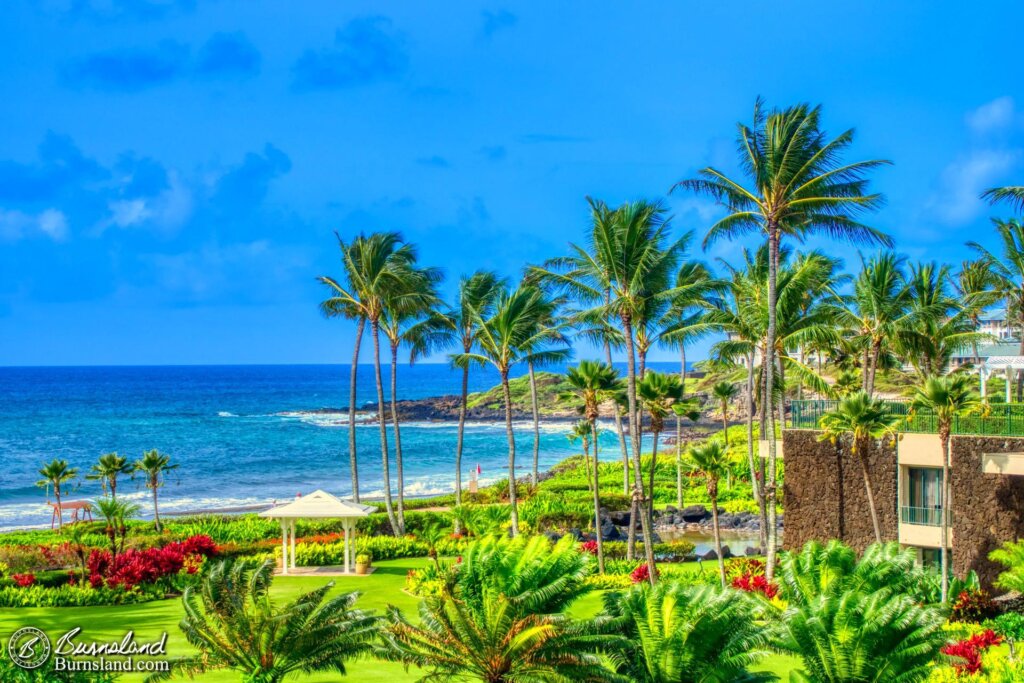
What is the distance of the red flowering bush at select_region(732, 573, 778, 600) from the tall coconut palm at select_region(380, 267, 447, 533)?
13324 mm

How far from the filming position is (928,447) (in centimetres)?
2400

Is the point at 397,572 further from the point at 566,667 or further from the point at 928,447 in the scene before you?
the point at 928,447

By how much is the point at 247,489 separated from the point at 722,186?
4406 centimetres

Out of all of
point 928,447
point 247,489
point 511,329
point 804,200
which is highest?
point 804,200

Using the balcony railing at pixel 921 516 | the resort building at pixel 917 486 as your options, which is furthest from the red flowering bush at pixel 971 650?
the balcony railing at pixel 921 516

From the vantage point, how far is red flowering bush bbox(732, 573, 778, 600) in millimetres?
22531

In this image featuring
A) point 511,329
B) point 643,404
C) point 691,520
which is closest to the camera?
point 643,404

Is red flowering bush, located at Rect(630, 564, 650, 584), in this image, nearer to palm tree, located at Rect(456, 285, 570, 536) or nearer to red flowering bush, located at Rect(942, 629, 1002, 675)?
palm tree, located at Rect(456, 285, 570, 536)

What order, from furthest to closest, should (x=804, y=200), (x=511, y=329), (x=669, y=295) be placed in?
(x=511, y=329) < (x=669, y=295) < (x=804, y=200)

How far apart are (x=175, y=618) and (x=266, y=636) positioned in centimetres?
665

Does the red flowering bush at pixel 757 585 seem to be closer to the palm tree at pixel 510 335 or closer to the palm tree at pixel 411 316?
the palm tree at pixel 510 335

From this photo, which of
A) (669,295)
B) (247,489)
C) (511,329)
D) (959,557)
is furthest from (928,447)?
(247,489)

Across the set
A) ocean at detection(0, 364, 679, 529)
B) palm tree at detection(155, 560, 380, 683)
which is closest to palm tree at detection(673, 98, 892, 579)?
palm tree at detection(155, 560, 380, 683)

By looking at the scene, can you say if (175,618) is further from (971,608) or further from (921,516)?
(921,516)
